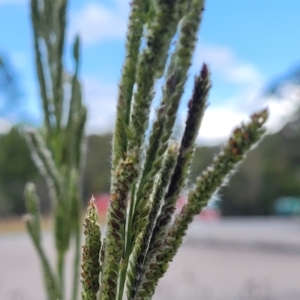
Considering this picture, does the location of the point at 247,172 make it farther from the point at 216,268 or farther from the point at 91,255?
the point at 91,255

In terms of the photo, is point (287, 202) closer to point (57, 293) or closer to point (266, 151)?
point (266, 151)

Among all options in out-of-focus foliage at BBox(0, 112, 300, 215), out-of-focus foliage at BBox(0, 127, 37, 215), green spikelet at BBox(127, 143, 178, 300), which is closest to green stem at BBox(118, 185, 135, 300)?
green spikelet at BBox(127, 143, 178, 300)

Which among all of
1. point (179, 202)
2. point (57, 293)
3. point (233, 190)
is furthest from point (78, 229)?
point (233, 190)

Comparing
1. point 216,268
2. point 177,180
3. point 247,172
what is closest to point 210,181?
point 177,180

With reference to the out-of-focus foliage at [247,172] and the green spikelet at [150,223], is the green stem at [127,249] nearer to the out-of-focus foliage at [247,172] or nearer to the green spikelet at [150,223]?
the green spikelet at [150,223]

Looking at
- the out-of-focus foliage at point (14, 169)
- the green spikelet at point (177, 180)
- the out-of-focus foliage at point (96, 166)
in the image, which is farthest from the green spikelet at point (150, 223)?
the out-of-focus foliage at point (14, 169)
